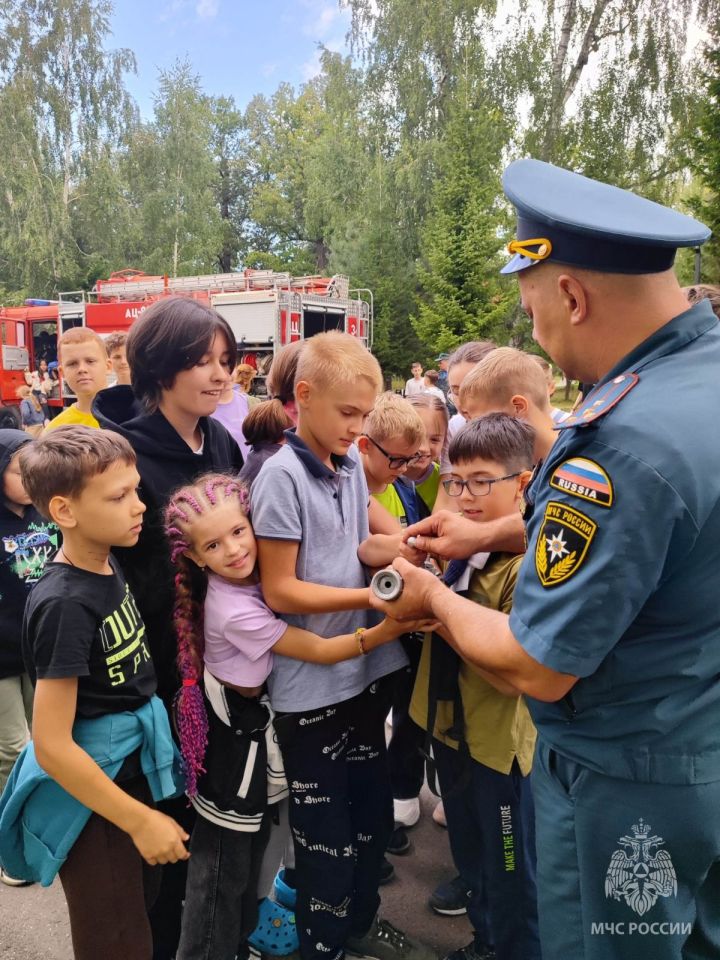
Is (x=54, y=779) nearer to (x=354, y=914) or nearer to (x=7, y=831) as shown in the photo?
(x=7, y=831)

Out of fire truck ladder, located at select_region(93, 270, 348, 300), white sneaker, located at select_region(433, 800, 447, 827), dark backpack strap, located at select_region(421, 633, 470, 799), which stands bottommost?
white sneaker, located at select_region(433, 800, 447, 827)

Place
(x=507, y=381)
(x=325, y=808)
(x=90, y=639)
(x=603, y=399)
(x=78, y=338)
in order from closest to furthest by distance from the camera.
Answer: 1. (x=603, y=399)
2. (x=90, y=639)
3. (x=325, y=808)
4. (x=507, y=381)
5. (x=78, y=338)

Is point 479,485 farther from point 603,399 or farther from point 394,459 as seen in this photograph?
point 603,399

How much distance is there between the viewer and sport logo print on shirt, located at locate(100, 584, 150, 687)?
5.78 ft

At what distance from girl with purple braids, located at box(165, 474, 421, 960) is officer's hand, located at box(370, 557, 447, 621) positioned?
0.40 feet

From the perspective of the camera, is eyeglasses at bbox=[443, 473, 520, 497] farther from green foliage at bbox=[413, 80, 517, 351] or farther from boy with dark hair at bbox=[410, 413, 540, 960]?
green foliage at bbox=[413, 80, 517, 351]

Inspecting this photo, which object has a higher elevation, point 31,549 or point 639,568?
point 639,568

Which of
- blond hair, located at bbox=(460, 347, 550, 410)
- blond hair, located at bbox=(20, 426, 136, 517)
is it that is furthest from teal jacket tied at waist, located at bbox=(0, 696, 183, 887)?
blond hair, located at bbox=(460, 347, 550, 410)

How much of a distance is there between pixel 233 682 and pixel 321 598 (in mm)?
373

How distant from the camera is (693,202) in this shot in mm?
14352

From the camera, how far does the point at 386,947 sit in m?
2.37

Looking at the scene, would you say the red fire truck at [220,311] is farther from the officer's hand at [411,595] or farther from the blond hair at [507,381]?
the officer's hand at [411,595]

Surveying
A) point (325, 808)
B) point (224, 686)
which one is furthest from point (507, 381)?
point (325, 808)

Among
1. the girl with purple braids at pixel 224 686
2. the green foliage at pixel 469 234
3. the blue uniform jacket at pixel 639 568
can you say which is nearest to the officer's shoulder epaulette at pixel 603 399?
the blue uniform jacket at pixel 639 568
